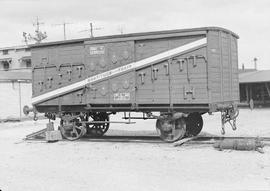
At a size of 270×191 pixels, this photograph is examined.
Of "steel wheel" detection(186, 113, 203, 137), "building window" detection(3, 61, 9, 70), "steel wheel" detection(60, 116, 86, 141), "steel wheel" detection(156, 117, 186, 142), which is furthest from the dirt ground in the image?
"building window" detection(3, 61, 9, 70)

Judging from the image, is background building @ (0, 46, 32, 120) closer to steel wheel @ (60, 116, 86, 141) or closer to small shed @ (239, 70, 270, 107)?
steel wheel @ (60, 116, 86, 141)

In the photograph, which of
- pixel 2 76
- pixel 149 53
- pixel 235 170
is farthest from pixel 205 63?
pixel 2 76

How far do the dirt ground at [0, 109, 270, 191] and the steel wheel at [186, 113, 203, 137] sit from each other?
186 centimetres

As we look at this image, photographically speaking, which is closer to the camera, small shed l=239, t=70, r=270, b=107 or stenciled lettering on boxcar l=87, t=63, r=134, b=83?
stenciled lettering on boxcar l=87, t=63, r=134, b=83

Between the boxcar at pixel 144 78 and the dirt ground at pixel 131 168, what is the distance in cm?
149

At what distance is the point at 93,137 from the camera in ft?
54.7

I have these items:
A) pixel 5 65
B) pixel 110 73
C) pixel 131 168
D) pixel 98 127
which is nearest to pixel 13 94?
pixel 98 127

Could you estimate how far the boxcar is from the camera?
1381cm

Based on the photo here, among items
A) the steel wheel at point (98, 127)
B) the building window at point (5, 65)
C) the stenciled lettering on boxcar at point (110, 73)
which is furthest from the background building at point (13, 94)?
the building window at point (5, 65)

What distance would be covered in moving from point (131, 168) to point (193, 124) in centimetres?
611

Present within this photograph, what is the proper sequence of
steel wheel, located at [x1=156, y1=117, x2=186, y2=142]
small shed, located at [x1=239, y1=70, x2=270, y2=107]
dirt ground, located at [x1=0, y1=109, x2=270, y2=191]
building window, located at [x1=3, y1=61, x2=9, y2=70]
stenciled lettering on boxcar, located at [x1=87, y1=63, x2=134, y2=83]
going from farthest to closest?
building window, located at [x1=3, y1=61, x2=9, y2=70], small shed, located at [x1=239, y1=70, x2=270, y2=107], stenciled lettering on boxcar, located at [x1=87, y1=63, x2=134, y2=83], steel wheel, located at [x1=156, y1=117, x2=186, y2=142], dirt ground, located at [x1=0, y1=109, x2=270, y2=191]

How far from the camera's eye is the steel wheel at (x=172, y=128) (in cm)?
1434

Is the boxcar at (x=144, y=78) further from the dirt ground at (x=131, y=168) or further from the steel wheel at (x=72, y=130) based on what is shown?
the dirt ground at (x=131, y=168)

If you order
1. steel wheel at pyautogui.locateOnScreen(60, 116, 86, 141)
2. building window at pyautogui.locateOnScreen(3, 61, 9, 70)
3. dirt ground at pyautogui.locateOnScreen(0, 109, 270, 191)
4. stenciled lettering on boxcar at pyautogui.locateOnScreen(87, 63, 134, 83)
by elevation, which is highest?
building window at pyautogui.locateOnScreen(3, 61, 9, 70)
